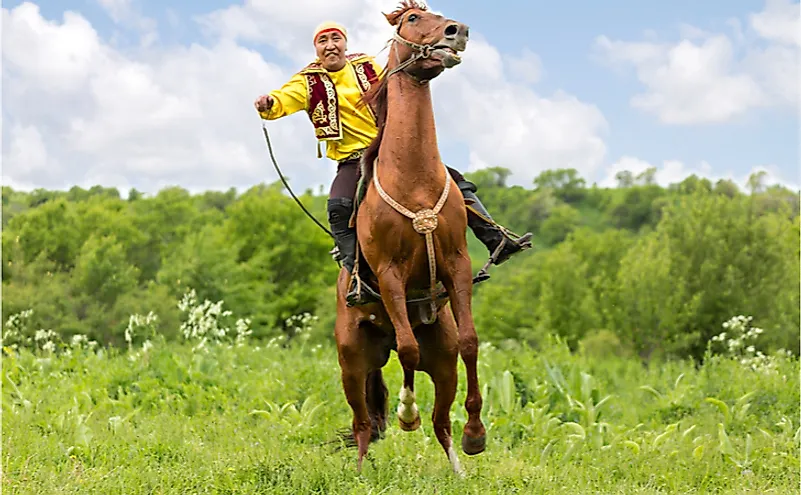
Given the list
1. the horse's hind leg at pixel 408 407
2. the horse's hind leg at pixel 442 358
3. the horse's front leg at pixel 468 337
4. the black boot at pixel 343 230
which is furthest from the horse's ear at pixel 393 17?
the horse's hind leg at pixel 408 407

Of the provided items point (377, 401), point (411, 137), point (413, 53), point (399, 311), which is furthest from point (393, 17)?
point (377, 401)

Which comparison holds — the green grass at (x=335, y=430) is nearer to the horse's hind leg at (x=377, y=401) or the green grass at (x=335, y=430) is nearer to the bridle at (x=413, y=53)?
the horse's hind leg at (x=377, y=401)

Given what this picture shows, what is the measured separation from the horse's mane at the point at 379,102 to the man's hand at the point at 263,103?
83cm

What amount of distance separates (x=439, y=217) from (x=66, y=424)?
17.2 feet

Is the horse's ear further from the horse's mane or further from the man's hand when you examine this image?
the man's hand

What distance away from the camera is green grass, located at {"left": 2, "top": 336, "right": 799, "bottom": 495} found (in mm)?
6691

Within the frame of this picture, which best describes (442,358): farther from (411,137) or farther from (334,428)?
(334,428)

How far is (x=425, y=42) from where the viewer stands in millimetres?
5590

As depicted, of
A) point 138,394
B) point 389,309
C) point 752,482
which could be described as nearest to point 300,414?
point 138,394

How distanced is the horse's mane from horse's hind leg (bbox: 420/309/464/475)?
4.50 ft

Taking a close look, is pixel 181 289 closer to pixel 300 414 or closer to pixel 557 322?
pixel 557 322

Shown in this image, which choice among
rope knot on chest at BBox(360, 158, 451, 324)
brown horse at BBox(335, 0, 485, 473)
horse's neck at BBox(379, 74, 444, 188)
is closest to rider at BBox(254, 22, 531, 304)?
brown horse at BBox(335, 0, 485, 473)

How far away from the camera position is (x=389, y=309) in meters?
5.73

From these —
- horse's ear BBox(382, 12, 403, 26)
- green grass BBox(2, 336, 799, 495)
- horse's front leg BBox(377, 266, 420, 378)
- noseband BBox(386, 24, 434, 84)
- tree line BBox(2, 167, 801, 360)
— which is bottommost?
green grass BBox(2, 336, 799, 495)
